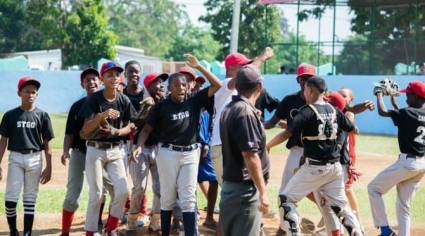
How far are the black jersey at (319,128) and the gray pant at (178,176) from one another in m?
1.13

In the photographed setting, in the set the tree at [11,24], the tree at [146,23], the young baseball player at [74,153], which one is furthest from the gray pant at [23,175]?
the tree at [146,23]

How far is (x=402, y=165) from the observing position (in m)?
8.00

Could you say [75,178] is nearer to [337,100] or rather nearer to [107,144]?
[107,144]

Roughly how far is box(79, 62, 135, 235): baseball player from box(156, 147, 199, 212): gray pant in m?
0.48

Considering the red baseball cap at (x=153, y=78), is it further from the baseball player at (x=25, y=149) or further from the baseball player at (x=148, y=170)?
the baseball player at (x=25, y=149)

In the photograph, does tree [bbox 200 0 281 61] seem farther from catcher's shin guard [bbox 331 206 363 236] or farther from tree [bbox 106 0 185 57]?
tree [bbox 106 0 185 57]

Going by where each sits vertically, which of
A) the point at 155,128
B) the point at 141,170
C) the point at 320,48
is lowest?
the point at 141,170

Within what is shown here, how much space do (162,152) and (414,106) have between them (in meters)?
2.95

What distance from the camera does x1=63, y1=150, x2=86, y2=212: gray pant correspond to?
8.11m

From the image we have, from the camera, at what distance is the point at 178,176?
751 cm

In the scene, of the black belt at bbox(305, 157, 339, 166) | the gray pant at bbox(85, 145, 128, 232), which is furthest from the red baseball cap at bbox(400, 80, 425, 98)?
the gray pant at bbox(85, 145, 128, 232)

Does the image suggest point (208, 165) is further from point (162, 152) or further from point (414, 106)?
point (414, 106)

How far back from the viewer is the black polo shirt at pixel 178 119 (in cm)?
747

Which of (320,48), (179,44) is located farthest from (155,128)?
(179,44)
